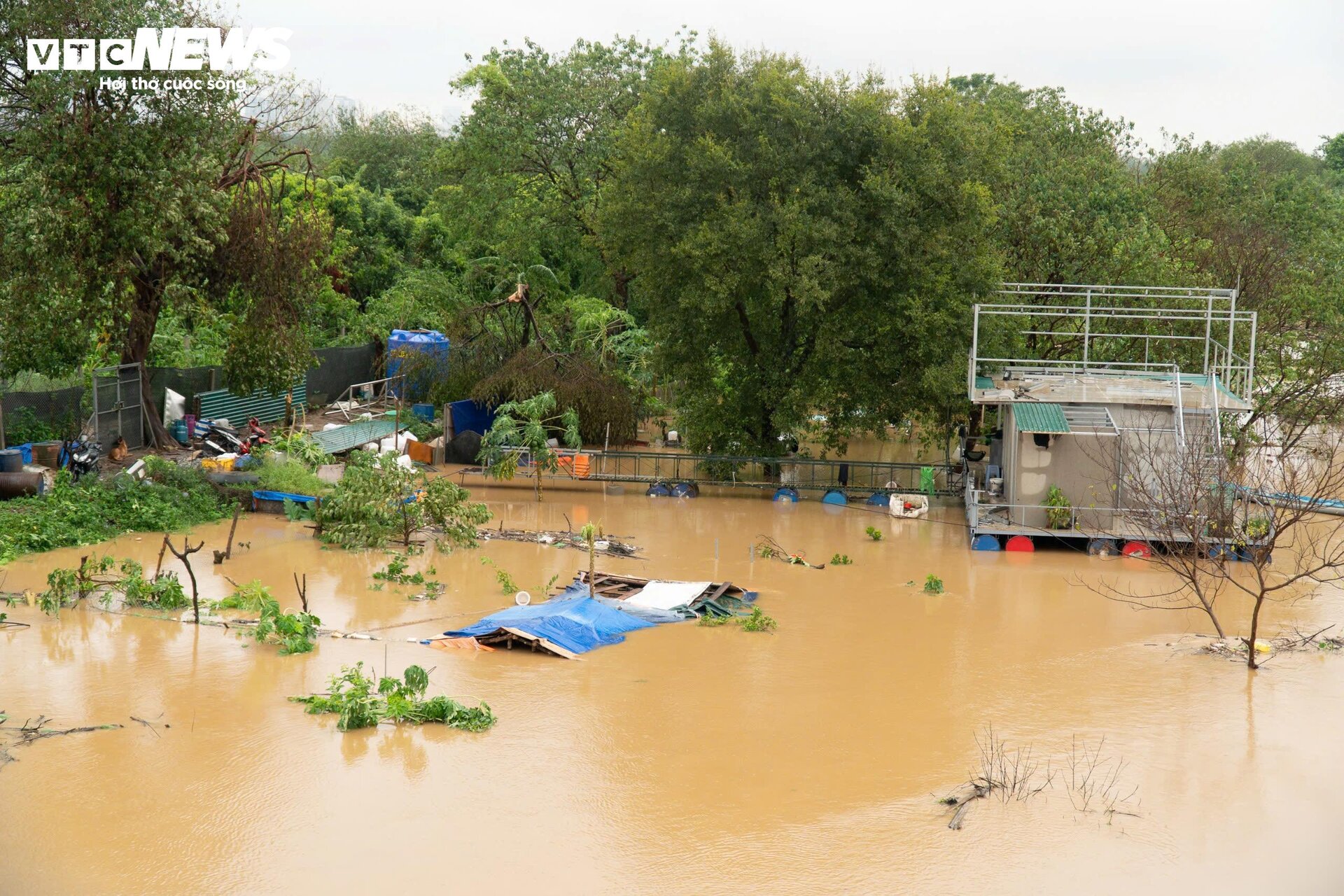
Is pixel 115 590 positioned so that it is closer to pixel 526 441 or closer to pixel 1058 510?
pixel 526 441

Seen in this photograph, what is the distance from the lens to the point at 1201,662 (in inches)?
668

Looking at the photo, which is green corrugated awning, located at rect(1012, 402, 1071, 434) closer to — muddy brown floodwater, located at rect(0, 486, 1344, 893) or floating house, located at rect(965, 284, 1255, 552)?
floating house, located at rect(965, 284, 1255, 552)

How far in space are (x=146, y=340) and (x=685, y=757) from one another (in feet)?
69.8

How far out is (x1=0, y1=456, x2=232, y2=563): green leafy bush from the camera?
21.4 meters

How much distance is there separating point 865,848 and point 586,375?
2168 cm

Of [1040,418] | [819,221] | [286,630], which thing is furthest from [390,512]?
[1040,418]

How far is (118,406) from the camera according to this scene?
91.7 feet

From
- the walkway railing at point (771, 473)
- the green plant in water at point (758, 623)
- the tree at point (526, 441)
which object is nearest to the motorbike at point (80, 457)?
the tree at point (526, 441)

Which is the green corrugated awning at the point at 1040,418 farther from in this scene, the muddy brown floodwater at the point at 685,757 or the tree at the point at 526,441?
the tree at the point at 526,441

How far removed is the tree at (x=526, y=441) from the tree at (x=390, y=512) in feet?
13.9

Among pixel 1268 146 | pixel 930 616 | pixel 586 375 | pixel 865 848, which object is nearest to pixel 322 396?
pixel 586 375

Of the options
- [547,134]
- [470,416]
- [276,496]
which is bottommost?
[276,496]

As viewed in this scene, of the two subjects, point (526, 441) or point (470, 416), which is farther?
point (470, 416)

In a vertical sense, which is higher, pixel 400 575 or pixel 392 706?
pixel 400 575
